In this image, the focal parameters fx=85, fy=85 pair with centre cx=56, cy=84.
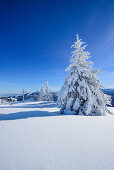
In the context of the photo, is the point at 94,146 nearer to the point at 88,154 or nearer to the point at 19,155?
the point at 88,154

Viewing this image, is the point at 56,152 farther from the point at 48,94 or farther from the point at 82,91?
the point at 48,94

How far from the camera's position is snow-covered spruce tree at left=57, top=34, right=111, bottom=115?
677cm

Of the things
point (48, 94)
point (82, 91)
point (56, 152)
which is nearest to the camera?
point (56, 152)

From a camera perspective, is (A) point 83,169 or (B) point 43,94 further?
(B) point 43,94

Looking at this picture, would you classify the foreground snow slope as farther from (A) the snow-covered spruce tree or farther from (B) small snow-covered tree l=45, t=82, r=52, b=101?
(B) small snow-covered tree l=45, t=82, r=52, b=101

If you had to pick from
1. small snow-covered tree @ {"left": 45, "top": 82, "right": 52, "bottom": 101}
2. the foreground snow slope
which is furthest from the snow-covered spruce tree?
small snow-covered tree @ {"left": 45, "top": 82, "right": 52, "bottom": 101}

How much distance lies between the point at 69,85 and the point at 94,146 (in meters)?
5.53

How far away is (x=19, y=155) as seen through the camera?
176cm

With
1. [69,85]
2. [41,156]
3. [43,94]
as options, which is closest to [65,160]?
[41,156]

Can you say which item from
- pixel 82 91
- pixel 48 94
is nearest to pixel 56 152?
pixel 82 91

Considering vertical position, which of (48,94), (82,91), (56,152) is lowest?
(56,152)

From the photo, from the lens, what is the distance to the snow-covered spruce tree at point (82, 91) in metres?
6.77

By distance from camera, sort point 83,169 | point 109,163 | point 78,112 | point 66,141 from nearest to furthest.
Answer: point 83,169
point 109,163
point 66,141
point 78,112

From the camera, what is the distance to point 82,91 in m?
7.02
